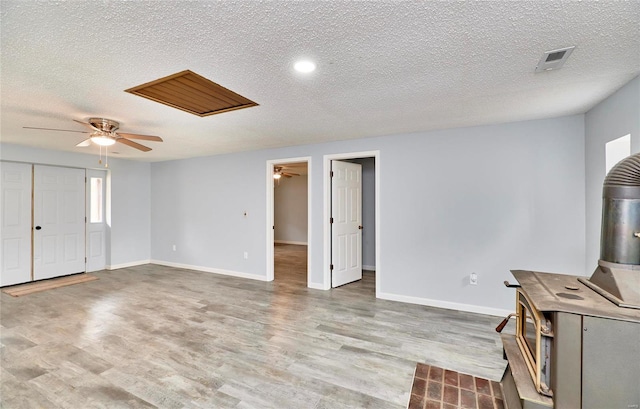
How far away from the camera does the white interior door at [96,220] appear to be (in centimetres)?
582

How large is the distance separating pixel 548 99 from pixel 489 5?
1.80 meters

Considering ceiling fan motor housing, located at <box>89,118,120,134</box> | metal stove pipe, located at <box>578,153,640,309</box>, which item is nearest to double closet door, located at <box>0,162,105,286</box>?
ceiling fan motor housing, located at <box>89,118,120,134</box>

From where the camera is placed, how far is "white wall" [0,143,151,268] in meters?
6.01

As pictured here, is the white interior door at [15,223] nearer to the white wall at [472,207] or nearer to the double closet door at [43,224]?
the double closet door at [43,224]

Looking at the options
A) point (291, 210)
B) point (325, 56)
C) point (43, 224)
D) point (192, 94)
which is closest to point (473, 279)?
point (325, 56)

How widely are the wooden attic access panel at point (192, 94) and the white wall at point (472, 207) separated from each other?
201 centimetres

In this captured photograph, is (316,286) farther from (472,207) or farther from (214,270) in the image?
(472,207)

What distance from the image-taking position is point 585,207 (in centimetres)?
312

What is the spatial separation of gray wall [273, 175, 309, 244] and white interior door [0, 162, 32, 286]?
20.9ft

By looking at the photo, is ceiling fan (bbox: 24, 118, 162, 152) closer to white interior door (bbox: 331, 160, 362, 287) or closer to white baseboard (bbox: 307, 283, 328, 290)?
white interior door (bbox: 331, 160, 362, 287)

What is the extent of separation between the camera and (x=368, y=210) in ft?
19.8

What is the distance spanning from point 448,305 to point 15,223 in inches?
270

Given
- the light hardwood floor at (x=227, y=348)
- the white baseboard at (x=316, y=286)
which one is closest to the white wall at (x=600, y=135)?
the light hardwood floor at (x=227, y=348)

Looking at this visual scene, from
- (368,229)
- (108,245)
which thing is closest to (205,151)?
(108,245)
